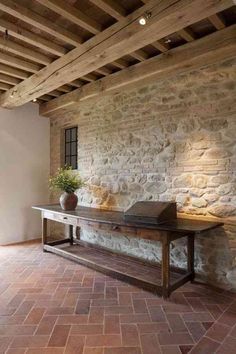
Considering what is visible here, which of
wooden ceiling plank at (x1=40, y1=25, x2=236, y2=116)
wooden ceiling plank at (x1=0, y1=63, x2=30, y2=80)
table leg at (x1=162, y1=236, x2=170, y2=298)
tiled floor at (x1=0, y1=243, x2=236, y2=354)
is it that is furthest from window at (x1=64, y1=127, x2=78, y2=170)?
→ table leg at (x1=162, y1=236, x2=170, y2=298)

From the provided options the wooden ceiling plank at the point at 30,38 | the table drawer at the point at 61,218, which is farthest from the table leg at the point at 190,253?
the wooden ceiling plank at the point at 30,38

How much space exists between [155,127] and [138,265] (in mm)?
2090

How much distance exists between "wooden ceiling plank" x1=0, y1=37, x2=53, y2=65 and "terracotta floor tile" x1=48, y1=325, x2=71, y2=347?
310 centimetres

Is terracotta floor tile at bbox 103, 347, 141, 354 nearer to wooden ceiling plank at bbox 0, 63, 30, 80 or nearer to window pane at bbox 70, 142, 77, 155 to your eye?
wooden ceiling plank at bbox 0, 63, 30, 80

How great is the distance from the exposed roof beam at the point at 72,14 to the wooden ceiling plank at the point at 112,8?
10.5 inches

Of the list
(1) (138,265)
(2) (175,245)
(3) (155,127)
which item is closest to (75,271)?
(1) (138,265)

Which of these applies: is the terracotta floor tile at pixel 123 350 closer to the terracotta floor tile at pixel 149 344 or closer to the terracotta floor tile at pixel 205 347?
the terracotta floor tile at pixel 149 344

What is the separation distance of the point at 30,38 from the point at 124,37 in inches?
43.0

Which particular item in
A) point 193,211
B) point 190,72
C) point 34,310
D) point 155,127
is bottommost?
point 34,310

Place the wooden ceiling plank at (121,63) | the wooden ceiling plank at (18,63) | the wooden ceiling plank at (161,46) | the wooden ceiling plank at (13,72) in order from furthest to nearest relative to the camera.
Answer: the wooden ceiling plank at (13,72)
the wooden ceiling plank at (121,63)
the wooden ceiling plank at (18,63)
the wooden ceiling plank at (161,46)

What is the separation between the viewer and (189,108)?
11.1 ft

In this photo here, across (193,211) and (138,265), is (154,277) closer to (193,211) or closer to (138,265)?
(138,265)

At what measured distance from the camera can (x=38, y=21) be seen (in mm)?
2467

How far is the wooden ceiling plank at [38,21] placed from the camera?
2.26 meters
